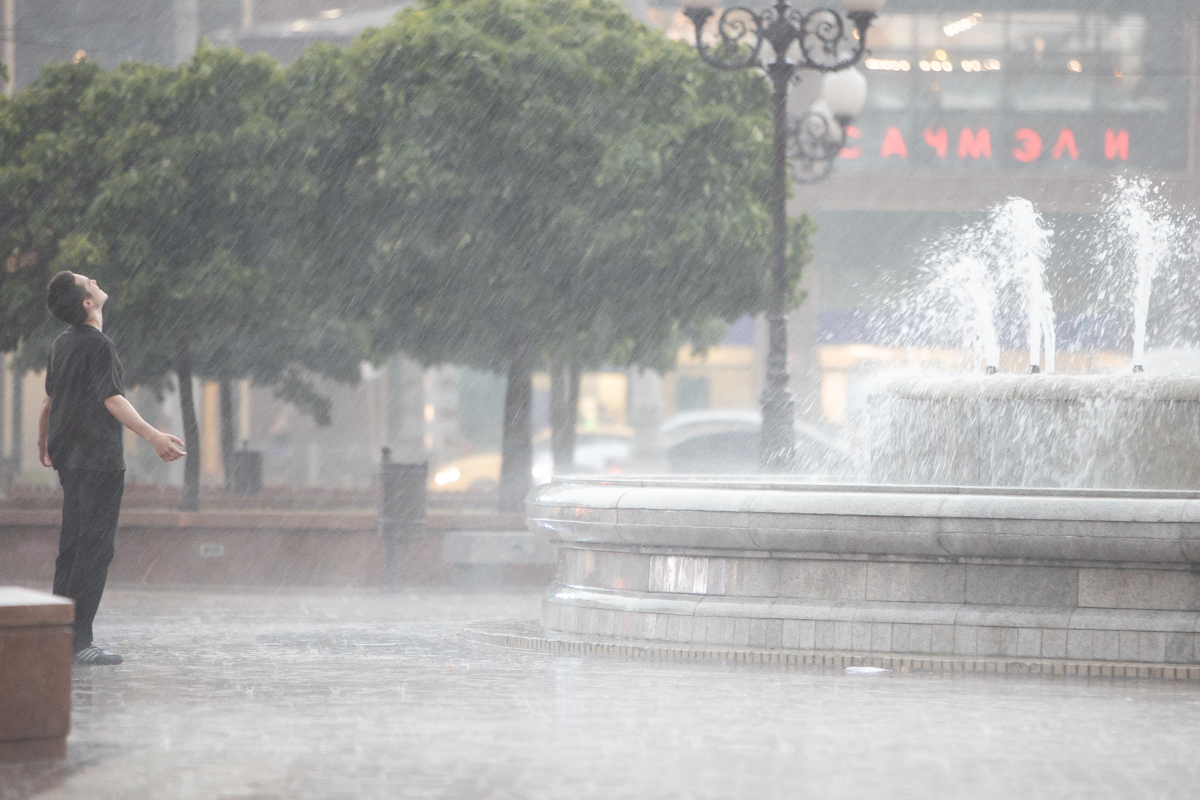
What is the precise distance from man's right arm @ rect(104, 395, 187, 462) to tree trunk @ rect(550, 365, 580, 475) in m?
12.4

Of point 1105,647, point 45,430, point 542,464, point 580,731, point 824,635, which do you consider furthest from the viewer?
point 542,464

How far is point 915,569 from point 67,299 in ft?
13.9

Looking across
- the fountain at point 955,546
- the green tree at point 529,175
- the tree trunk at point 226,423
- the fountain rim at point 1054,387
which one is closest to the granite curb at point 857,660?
the fountain at point 955,546

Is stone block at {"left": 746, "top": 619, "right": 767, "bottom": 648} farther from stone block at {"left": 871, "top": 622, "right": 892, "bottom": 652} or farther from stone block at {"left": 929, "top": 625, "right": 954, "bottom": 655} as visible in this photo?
stone block at {"left": 929, "top": 625, "right": 954, "bottom": 655}

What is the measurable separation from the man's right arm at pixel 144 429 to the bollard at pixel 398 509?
6.93 metres

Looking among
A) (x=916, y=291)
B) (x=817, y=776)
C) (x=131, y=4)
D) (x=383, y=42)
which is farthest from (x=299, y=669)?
(x=131, y=4)

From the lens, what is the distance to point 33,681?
5.86 m

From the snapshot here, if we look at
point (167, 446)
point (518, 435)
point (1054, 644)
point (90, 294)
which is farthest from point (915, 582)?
point (518, 435)

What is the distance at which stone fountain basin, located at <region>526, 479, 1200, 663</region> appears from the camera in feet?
26.1

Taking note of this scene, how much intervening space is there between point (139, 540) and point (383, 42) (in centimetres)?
554

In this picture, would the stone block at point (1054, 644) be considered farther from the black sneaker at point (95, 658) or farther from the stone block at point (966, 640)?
the black sneaker at point (95, 658)

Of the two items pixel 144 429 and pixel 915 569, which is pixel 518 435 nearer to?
pixel 915 569

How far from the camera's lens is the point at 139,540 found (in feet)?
51.0

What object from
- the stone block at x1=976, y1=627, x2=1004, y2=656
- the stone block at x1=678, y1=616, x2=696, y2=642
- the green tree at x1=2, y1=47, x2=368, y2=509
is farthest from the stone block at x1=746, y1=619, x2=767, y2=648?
the green tree at x1=2, y1=47, x2=368, y2=509
